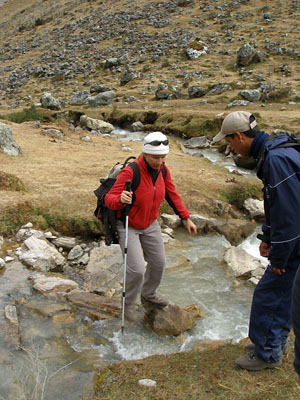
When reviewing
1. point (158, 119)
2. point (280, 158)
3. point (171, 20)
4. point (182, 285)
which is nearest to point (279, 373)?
point (280, 158)

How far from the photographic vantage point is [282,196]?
348cm

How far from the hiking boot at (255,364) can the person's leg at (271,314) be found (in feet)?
0.19

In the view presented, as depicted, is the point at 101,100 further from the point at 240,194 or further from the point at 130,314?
the point at 130,314

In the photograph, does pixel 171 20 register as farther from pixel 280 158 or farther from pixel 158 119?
pixel 280 158

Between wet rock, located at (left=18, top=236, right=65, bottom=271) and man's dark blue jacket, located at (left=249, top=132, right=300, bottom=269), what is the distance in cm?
507

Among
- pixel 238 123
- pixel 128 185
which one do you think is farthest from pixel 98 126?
pixel 238 123

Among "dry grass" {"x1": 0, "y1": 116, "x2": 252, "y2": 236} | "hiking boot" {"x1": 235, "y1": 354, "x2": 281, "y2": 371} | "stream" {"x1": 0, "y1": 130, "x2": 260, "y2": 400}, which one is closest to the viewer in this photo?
"hiking boot" {"x1": 235, "y1": 354, "x2": 281, "y2": 371}

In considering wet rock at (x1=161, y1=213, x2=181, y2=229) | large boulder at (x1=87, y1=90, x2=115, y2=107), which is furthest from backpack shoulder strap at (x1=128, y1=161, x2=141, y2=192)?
large boulder at (x1=87, y1=90, x2=115, y2=107)

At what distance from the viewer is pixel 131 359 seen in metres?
5.08

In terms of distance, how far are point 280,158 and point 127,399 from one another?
2.98m

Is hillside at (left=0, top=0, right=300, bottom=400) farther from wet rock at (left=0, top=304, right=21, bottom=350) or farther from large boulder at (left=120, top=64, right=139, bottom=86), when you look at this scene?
wet rock at (left=0, top=304, right=21, bottom=350)

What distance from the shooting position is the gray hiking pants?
514cm

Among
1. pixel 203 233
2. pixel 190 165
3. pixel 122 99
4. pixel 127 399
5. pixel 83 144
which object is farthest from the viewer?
pixel 122 99

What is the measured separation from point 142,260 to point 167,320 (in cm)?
118
